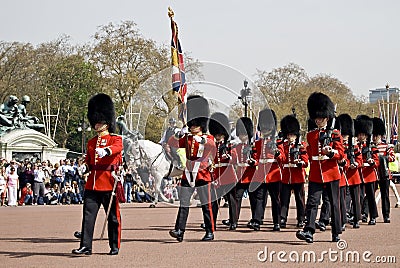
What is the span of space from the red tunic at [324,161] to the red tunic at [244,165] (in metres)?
1.98

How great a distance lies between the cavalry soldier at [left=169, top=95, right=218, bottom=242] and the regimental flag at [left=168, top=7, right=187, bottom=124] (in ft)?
0.58

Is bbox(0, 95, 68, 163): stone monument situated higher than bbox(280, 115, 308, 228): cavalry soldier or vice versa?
bbox(0, 95, 68, 163): stone monument

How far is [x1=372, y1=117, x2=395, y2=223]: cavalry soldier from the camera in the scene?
483 inches

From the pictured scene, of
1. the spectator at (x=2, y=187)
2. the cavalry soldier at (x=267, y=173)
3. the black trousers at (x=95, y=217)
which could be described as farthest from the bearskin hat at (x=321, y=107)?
the spectator at (x=2, y=187)

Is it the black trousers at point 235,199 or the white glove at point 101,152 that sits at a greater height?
the white glove at point 101,152

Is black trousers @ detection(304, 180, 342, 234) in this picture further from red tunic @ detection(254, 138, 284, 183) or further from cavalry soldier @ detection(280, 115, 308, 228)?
red tunic @ detection(254, 138, 284, 183)

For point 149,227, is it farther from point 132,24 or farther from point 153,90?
point 132,24

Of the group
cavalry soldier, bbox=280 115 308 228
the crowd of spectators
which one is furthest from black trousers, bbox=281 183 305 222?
the crowd of spectators

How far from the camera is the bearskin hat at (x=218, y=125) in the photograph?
454 inches

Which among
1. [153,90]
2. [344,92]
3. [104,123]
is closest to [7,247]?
[104,123]

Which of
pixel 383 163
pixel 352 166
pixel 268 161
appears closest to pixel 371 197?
pixel 383 163

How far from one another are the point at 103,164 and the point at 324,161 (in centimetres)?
268

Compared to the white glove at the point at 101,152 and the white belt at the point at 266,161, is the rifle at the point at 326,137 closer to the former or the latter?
the white belt at the point at 266,161

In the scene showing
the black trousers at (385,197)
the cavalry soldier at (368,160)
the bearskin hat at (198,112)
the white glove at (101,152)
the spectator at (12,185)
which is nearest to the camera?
the white glove at (101,152)
